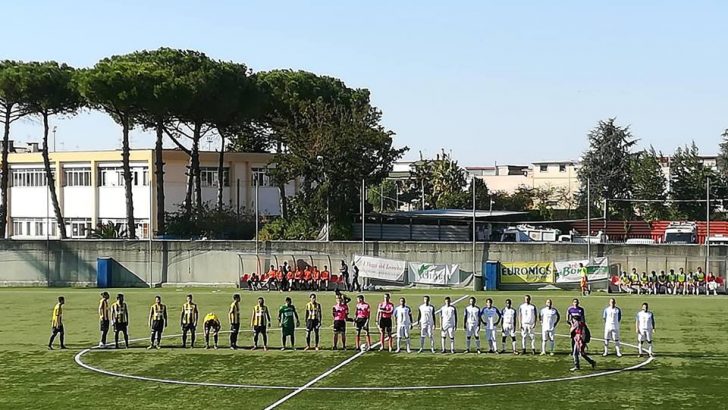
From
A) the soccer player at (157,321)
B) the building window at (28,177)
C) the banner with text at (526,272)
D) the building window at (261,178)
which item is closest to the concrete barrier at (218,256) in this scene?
the banner with text at (526,272)

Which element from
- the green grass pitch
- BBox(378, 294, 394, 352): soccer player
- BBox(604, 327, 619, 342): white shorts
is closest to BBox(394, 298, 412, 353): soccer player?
BBox(378, 294, 394, 352): soccer player

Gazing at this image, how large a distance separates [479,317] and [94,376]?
11827 millimetres

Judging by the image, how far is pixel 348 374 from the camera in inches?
1129

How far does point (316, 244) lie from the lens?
60.5 metres

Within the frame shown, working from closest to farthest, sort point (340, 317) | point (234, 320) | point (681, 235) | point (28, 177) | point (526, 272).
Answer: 1. point (340, 317)
2. point (234, 320)
3. point (526, 272)
4. point (681, 235)
5. point (28, 177)

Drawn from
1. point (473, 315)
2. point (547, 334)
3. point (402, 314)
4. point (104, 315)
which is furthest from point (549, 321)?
point (104, 315)

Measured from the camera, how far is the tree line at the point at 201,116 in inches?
2813

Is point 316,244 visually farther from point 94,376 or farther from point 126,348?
point 94,376

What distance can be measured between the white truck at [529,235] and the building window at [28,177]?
129 feet

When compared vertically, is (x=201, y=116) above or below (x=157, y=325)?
above

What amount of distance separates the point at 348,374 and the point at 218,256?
33.9 meters

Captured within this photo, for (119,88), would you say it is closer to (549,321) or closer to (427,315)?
(427,315)

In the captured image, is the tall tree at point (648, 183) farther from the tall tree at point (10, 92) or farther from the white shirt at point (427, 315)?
the white shirt at point (427, 315)

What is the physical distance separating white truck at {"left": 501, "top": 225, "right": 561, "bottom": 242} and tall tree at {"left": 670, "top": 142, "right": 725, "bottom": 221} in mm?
19634
